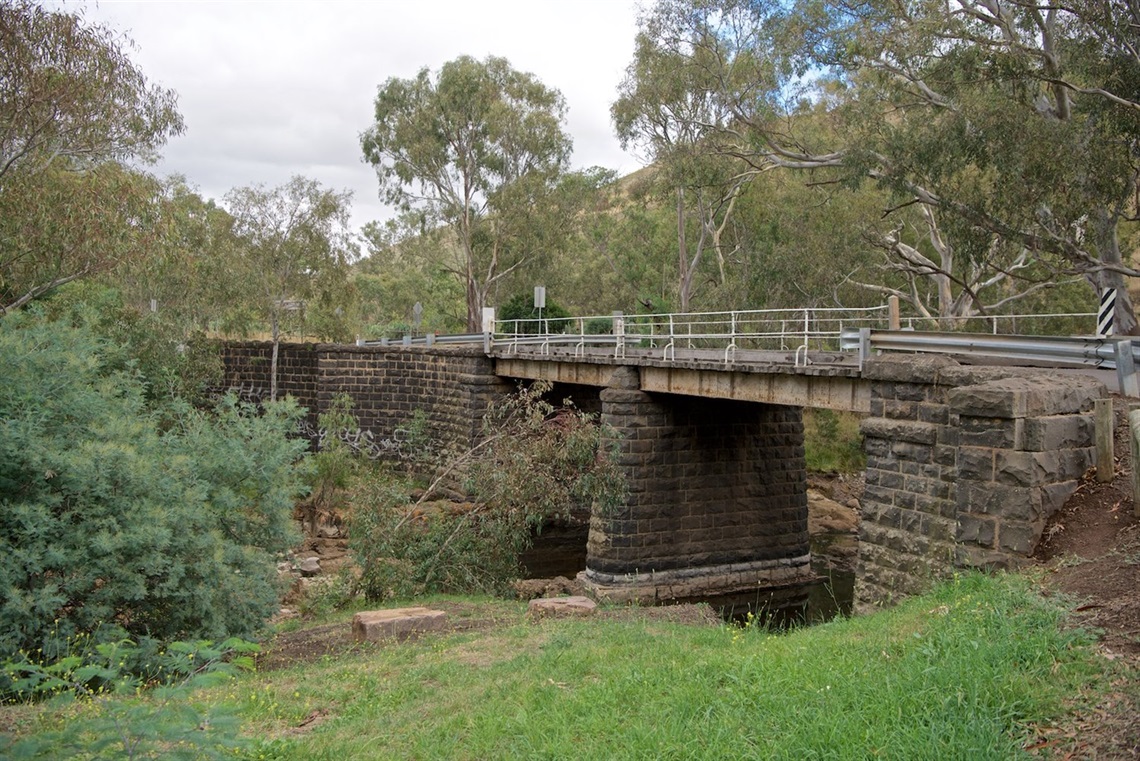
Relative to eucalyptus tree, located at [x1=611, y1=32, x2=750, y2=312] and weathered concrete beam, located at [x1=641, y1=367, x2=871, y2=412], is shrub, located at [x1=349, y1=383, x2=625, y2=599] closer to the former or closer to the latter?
weathered concrete beam, located at [x1=641, y1=367, x2=871, y2=412]

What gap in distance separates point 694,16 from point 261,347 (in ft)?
66.4

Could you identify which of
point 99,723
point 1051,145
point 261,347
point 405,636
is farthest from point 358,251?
point 99,723

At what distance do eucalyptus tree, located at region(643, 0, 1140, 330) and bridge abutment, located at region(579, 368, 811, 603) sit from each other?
6.61 meters

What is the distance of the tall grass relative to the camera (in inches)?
207

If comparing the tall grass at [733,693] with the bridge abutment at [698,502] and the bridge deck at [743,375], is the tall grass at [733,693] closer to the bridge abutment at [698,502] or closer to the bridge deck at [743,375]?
the bridge deck at [743,375]

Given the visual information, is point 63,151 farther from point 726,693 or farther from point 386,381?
point 726,693

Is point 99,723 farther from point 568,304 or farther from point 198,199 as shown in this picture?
point 568,304

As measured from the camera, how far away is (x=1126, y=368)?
380 inches

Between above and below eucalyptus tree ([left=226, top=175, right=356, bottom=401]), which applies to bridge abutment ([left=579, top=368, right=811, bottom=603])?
below

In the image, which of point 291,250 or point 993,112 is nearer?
point 993,112

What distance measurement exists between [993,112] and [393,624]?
54.5 feet

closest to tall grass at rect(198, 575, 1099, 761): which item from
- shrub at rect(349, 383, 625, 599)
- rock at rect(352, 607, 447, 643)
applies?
rock at rect(352, 607, 447, 643)

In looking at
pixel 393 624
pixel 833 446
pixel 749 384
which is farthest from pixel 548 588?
pixel 833 446

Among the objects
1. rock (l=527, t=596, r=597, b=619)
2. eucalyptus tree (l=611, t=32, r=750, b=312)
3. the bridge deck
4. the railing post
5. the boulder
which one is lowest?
the boulder
